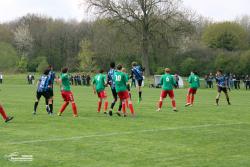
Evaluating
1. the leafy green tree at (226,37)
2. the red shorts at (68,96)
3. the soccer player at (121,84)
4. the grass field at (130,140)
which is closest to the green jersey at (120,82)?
the soccer player at (121,84)

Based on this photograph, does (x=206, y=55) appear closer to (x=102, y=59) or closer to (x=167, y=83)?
(x=102, y=59)

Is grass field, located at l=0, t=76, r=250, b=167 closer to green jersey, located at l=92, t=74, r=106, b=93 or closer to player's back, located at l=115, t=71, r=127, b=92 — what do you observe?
player's back, located at l=115, t=71, r=127, b=92

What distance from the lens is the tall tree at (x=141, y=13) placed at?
70125 millimetres

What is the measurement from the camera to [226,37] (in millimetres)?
81250

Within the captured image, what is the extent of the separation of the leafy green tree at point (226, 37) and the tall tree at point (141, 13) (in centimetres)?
1281

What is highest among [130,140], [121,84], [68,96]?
[121,84]

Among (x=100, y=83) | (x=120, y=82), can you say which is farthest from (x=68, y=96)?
(x=120, y=82)

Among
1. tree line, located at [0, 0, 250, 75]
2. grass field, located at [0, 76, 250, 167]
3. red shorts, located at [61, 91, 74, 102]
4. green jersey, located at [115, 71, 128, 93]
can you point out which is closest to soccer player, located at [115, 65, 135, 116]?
green jersey, located at [115, 71, 128, 93]

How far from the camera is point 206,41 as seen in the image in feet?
272

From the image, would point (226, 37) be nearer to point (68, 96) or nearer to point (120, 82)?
point (120, 82)

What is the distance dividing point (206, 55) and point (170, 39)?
7526mm

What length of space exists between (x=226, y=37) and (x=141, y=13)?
56.4ft

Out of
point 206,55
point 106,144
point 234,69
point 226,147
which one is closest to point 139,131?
point 106,144

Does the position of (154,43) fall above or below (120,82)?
above
